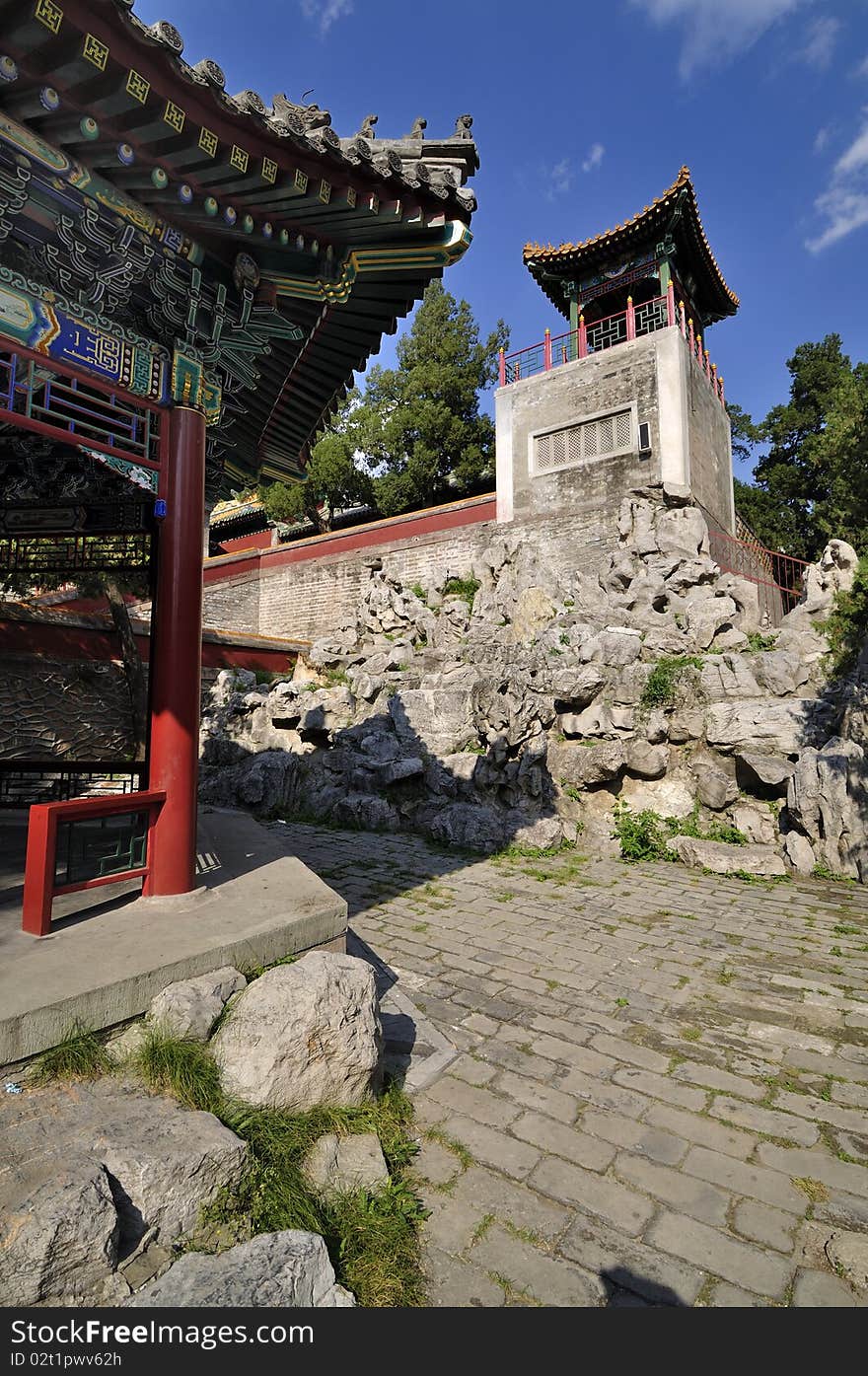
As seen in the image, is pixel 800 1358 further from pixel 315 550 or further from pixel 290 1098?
pixel 315 550

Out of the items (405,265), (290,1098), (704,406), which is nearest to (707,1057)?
(290,1098)

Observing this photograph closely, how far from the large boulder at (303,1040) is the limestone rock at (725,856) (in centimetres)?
691

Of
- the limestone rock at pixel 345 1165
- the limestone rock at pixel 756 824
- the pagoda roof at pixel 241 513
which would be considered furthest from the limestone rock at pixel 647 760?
the pagoda roof at pixel 241 513

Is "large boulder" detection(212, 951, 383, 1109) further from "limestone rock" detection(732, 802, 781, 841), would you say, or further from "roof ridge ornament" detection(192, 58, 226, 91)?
"limestone rock" detection(732, 802, 781, 841)

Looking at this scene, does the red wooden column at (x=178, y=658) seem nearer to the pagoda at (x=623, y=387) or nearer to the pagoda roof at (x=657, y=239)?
the pagoda at (x=623, y=387)

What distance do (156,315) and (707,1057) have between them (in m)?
6.17

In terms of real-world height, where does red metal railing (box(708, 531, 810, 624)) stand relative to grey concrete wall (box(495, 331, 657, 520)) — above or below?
below

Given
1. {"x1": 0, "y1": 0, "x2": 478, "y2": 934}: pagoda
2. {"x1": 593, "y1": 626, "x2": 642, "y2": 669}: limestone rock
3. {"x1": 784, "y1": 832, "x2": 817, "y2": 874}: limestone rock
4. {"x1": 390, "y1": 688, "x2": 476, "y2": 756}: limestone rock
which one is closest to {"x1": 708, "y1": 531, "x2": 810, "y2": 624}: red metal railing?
{"x1": 593, "y1": 626, "x2": 642, "y2": 669}: limestone rock

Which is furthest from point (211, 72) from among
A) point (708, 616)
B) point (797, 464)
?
point (797, 464)

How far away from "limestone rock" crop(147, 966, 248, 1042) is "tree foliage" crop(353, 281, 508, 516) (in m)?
24.2

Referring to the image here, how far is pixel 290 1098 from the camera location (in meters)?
2.86

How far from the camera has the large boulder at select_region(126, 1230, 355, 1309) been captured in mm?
1791

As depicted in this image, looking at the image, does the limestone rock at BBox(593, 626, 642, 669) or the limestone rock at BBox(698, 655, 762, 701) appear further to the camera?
the limestone rock at BBox(593, 626, 642, 669)

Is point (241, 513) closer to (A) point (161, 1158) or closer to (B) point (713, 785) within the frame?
(B) point (713, 785)
